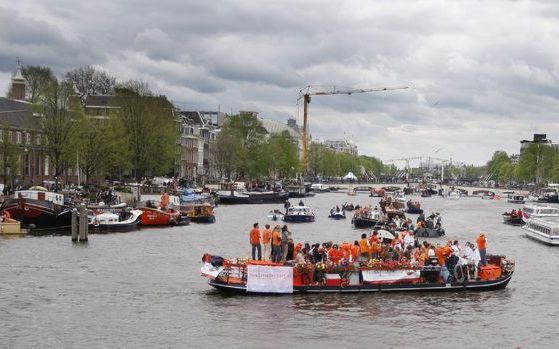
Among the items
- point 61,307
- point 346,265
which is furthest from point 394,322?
point 61,307

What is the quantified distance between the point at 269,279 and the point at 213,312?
175 inches

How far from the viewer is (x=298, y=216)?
118 m

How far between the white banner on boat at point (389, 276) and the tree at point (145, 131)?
89836 millimetres

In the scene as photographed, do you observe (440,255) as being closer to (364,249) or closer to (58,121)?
(364,249)

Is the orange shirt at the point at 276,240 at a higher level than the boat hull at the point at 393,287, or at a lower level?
higher

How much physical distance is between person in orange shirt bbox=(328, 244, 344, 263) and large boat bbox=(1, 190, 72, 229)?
4667 cm

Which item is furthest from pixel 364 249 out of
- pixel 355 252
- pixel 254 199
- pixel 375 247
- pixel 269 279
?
pixel 254 199

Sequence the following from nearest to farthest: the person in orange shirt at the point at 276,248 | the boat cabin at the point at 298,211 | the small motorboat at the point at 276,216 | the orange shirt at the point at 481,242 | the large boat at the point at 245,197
Answer: the person in orange shirt at the point at 276,248, the orange shirt at the point at 481,242, the boat cabin at the point at 298,211, the small motorboat at the point at 276,216, the large boat at the point at 245,197

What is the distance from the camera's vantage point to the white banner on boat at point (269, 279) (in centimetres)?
4831

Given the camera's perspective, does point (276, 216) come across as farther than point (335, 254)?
Yes

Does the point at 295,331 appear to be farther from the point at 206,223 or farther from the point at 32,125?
the point at 32,125

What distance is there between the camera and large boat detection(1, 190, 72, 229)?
286 feet

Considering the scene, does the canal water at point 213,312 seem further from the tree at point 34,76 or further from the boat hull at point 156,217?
the tree at point 34,76

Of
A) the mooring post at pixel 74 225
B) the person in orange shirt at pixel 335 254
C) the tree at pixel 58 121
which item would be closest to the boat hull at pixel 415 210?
the tree at pixel 58 121
